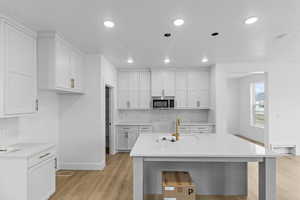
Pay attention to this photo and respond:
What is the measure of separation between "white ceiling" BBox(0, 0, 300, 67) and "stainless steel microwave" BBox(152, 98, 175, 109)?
5.53ft

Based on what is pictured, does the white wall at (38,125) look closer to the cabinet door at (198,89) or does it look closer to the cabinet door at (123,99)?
the cabinet door at (123,99)

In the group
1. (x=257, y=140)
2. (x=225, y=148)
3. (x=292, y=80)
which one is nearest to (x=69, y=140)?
(x=225, y=148)

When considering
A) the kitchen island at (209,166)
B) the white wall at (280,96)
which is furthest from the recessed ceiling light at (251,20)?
the white wall at (280,96)

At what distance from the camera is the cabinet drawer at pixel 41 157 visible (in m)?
2.23

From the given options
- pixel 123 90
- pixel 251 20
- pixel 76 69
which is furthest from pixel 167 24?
pixel 123 90

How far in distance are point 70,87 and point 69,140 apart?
4.30 ft

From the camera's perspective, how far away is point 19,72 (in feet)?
8.06

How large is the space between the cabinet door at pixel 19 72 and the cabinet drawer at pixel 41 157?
645 mm

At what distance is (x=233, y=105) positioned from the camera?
7867 millimetres

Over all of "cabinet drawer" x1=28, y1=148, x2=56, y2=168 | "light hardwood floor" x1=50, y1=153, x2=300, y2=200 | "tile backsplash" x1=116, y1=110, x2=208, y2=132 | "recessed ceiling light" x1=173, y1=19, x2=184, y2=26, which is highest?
"recessed ceiling light" x1=173, y1=19, x2=184, y2=26

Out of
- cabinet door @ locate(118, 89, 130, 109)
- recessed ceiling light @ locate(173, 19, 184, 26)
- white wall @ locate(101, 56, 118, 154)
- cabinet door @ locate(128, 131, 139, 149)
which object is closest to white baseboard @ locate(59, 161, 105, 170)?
white wall @ locate(101, 56, 118, 154)

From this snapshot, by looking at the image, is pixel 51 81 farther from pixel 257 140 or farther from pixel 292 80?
pixel 257 140

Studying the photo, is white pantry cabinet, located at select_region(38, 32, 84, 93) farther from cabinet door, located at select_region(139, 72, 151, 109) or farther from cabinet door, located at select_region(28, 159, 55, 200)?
cabinet door, located at select_region(139, 72, 151, 109)

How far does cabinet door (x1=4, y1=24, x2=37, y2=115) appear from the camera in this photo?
2270mm
